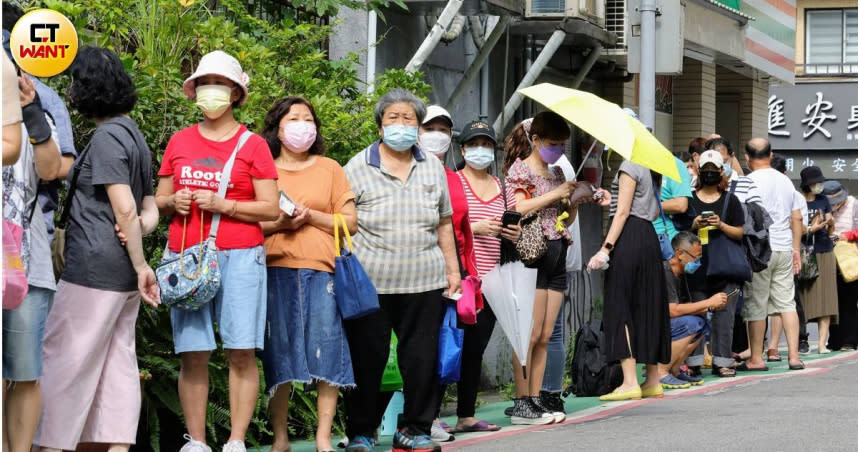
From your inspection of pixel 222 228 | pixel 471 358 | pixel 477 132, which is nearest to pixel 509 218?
pixel 477 132

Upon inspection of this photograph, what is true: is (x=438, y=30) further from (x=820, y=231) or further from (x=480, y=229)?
(x=820, y=231)

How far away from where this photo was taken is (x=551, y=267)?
10039mm

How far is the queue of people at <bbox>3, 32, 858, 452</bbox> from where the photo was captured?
6.95 metres

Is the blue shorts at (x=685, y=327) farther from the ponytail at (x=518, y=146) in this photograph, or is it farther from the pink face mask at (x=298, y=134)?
the pink face mask at (x=298, y=134)

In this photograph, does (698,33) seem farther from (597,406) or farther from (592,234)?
(597,406)

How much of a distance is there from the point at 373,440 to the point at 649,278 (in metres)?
3.58

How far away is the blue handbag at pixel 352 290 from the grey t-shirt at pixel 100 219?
1259 millimetres

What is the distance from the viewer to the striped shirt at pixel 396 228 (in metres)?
8.47

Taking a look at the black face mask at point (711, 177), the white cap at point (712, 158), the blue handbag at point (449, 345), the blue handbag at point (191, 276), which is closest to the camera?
the blue handbag at point (191, 276)

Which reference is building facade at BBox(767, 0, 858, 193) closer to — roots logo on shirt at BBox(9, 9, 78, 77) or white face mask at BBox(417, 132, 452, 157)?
white face mask at BBox(417, 132, 452, 157)

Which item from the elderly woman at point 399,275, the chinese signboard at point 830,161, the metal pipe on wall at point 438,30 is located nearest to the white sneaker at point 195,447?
the elderly woman at point 399,275

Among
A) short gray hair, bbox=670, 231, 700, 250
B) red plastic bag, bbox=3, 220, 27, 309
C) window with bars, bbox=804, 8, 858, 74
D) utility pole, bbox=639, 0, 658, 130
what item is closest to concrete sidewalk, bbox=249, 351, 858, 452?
short gray hair, bbox=670, 231, 700, 250

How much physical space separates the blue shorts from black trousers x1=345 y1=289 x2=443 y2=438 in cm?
442

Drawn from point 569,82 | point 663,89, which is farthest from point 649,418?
point 663,89
